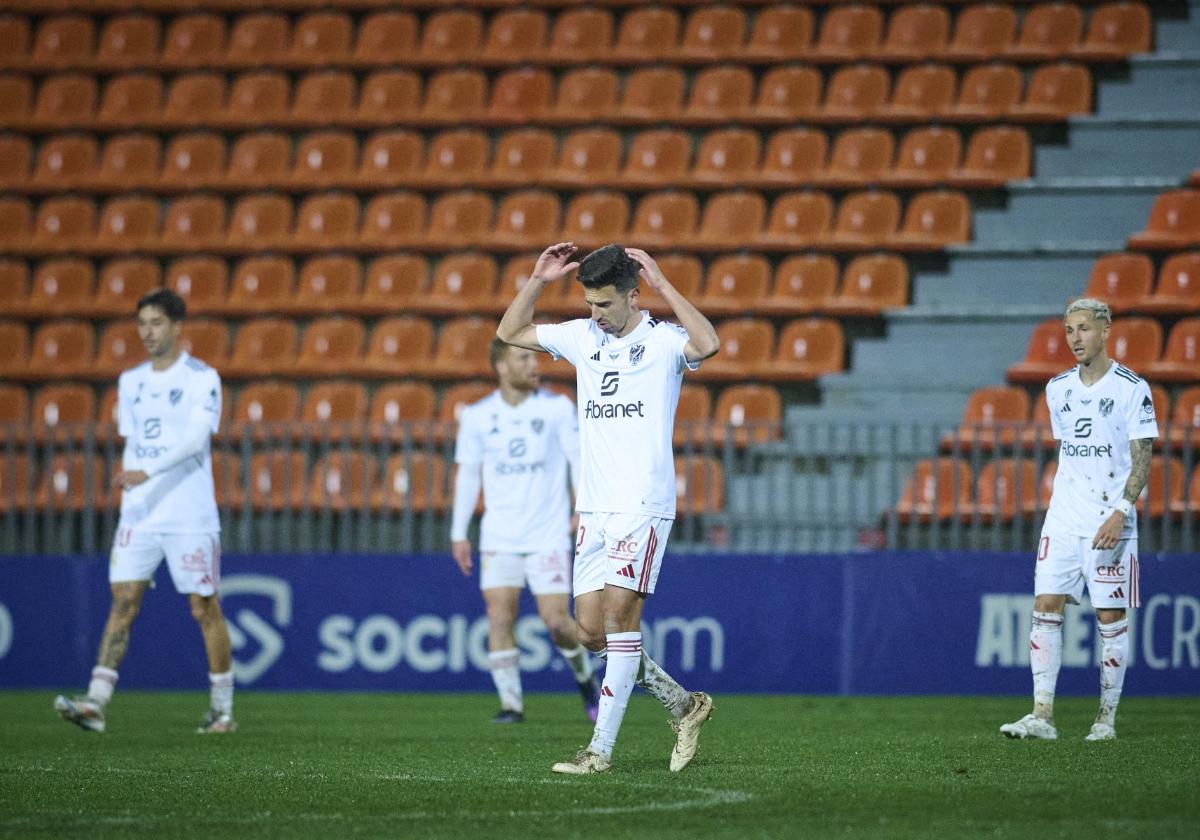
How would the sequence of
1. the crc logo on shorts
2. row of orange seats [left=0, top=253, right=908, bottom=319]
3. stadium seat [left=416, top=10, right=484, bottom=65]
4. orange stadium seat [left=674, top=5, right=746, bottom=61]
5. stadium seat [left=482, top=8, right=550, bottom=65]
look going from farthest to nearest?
stadium seat [left=416, top=10, right=484, bottom=65] < stadium seat [left=482, top=8, right=550, bottom=65] < orange stadium seat [left=674, top=5, right=746, bottom=61] < row of orange seats [left=0, top=253, right=908, bottom=319] < the crc logo on shorts

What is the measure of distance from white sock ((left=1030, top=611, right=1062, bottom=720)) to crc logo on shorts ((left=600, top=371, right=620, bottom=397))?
3.16 metres

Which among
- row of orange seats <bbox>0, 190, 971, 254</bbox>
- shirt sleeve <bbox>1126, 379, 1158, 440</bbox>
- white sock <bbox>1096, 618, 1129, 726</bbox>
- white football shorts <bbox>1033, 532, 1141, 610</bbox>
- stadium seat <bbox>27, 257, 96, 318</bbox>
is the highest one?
row of orange seats <bbox>0, 190, 971, 254</bbox>

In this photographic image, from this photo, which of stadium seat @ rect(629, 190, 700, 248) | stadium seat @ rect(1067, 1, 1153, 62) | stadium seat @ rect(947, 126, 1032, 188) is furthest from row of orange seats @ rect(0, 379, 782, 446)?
stadium seat @ rect(1067, 1, 1153, 62)

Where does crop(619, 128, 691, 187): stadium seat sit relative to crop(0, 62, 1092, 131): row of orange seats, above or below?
below

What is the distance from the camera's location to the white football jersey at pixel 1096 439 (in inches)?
361

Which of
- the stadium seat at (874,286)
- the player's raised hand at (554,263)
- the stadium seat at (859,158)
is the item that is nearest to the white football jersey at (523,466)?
the player's raised hand at (554,263)

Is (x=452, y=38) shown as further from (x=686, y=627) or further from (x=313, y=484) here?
(x=686, y=627)

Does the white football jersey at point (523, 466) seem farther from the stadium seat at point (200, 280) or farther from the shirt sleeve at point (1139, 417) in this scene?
the stadium seat at point (200, 280)

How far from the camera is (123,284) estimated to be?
18.8 metres

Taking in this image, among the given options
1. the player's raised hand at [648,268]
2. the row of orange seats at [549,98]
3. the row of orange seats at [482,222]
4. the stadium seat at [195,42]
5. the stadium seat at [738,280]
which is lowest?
the player's raised hand at [648,268]

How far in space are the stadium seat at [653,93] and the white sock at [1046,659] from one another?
1115 centimetres

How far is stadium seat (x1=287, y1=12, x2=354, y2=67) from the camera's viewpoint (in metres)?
21.1

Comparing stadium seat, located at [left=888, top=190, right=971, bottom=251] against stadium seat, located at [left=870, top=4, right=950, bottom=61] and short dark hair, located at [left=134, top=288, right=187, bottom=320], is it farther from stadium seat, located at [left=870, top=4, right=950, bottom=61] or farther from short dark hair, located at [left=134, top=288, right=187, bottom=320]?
short dark hair, located at [left=134, top=288, right=187, bottom=320]

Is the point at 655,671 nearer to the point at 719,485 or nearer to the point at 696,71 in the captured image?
the point at 719,485
